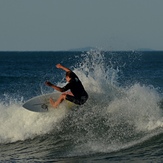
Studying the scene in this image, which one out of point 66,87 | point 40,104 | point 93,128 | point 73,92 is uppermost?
point 66,87

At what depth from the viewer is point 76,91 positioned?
13414 mm

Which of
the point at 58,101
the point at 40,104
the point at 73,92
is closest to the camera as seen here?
the point at 73,92

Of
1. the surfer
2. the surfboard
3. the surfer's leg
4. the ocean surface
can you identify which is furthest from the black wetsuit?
the surfboard

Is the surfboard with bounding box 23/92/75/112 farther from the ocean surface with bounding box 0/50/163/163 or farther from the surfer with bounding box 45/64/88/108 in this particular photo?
the surfer with bounding box 45/64/88/108

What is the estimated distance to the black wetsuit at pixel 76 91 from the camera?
43.2ft

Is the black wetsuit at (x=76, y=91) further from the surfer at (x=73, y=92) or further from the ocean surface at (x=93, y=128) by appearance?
the ocean surface at (x=93, y=128)

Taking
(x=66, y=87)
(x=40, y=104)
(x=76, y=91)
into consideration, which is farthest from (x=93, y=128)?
(x=40, y=104)

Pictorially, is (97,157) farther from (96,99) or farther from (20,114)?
(20,114)

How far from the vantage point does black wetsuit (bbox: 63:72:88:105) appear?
13.2 m

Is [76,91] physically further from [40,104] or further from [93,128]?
[40,104]

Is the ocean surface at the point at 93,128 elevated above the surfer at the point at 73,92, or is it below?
below

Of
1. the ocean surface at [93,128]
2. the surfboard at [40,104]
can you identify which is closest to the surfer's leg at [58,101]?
the surfboard at [40,104]

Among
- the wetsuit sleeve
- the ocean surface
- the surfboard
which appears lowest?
the ocean surface

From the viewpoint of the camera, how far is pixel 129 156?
36.4ft
